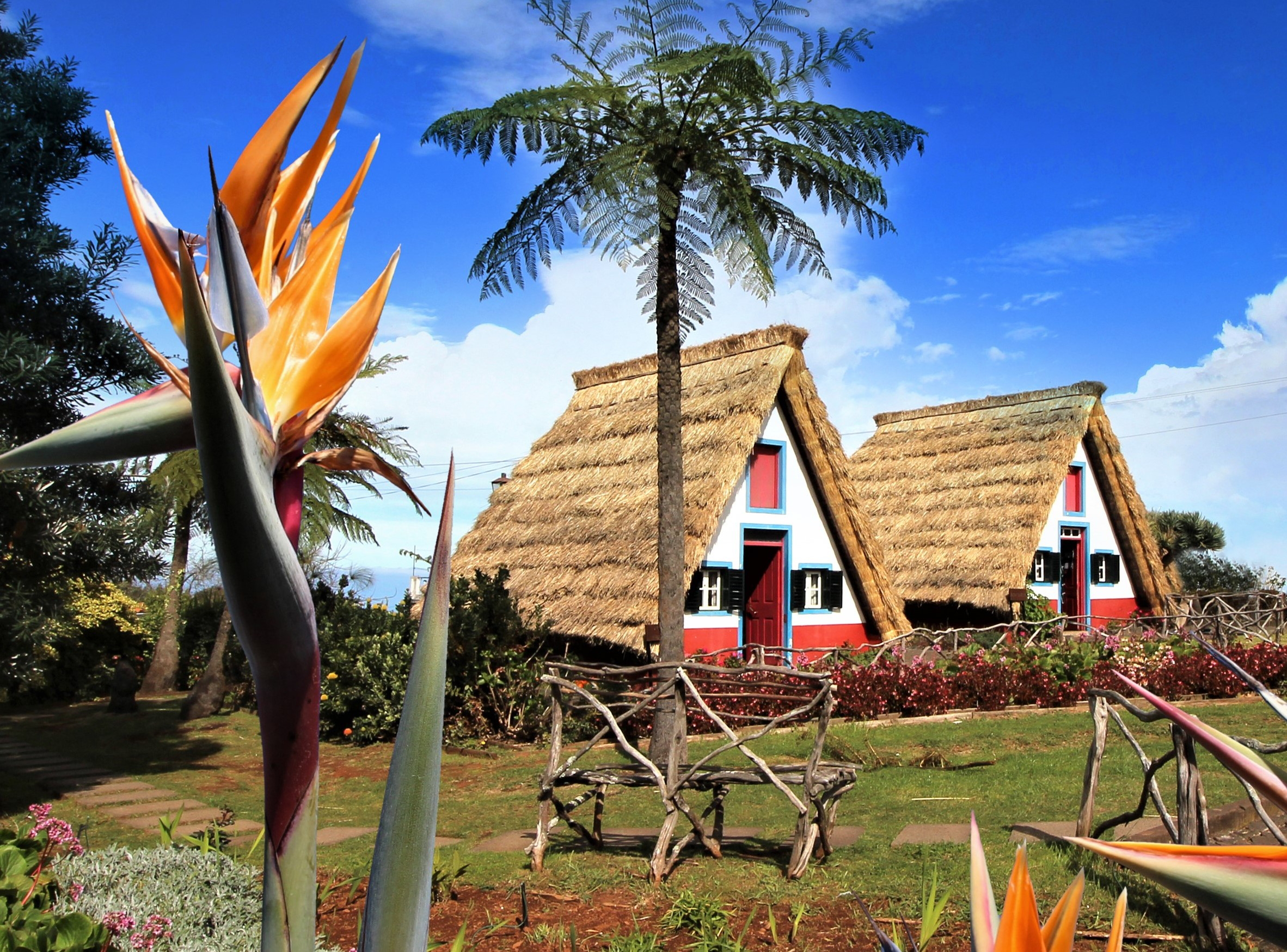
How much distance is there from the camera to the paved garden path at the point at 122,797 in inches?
287

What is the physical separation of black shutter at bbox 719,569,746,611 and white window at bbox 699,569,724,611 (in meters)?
0.07

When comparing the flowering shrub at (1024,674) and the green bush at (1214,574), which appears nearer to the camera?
the flowering shrub at (1024,674)

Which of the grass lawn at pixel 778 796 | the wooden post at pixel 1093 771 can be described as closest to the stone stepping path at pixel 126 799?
the grass lawn at pixel 778 796

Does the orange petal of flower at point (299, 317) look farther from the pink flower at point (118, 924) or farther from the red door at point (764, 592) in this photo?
the red door at point (764, 592)

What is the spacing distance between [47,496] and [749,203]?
6354 millimetres

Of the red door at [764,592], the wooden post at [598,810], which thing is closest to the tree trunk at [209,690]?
the red door at [764,592]

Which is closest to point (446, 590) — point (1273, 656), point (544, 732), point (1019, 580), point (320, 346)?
point (320, 346)

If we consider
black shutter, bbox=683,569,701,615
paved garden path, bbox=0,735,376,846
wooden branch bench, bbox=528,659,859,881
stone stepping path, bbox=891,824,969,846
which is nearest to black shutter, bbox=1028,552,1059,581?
black shutter, bbox=683,569,701,615

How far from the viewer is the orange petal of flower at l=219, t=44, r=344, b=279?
0.70 meters

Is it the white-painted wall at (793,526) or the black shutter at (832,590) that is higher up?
the white-painted wall at (793,526)

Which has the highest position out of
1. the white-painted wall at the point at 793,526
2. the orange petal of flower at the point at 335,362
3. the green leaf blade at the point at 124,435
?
the white-painted wall at the point at 793,526

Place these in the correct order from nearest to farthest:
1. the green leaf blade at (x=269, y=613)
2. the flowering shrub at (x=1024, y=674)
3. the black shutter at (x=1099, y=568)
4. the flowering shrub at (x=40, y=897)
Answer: the green leaf blade at (x=269, y=613) < the flowering shrub at (x=40, y=897) < the flowering shrub at (x=1024, y=674) < the black shutter at (x=1099, y=568)

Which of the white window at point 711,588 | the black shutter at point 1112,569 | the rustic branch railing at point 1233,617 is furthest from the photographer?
the black shutter at point 1112,569

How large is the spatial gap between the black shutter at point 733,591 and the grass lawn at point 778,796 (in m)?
3.27
